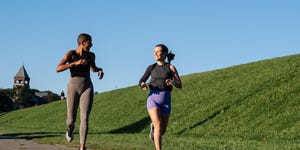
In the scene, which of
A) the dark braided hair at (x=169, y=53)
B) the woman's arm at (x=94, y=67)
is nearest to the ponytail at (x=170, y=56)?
the dark braided hair at (x=169, y=53)

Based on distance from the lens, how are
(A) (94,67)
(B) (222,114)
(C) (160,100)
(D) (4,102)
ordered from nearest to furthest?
(C) (160,100) < (A) (94,67) < (B) (222,114) < (D) (4,102)

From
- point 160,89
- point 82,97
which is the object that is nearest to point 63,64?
point 82,97

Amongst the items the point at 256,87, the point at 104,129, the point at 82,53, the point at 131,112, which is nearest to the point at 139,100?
the point at 131,112

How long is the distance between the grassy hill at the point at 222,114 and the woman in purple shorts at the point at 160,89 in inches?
244

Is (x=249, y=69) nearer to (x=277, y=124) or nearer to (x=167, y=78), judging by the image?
(x=277, y=124)

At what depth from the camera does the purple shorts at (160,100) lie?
7910mm

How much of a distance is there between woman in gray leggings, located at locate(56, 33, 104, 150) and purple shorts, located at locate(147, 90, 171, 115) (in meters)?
1.02

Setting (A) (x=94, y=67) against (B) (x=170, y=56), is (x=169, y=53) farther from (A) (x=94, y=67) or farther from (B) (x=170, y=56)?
(A) (x=94, y=67)

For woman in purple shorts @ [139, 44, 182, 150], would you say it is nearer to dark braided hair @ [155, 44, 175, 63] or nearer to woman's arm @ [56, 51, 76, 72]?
dark braided hair @ [155, 44, 175, 63]

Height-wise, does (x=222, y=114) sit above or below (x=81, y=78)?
above

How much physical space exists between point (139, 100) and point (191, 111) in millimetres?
12591

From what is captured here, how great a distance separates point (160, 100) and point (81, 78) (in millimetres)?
1368

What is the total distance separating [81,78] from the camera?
8016 millimetres

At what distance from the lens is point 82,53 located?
26.6 ft
